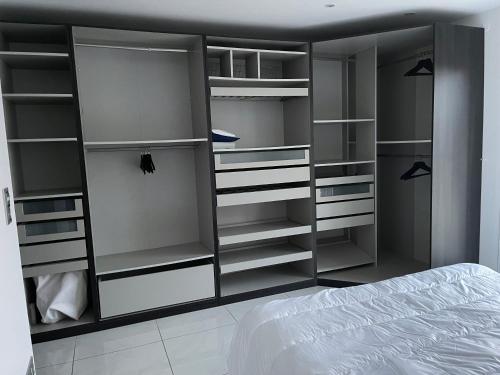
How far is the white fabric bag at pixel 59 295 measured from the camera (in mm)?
2791

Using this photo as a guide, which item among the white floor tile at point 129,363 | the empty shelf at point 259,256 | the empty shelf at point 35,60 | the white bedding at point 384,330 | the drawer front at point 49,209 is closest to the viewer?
the white bedding at point 384,330

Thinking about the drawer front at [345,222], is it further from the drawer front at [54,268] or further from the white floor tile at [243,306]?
the drawer front at [54,268]

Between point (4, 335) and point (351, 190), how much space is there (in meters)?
2.90

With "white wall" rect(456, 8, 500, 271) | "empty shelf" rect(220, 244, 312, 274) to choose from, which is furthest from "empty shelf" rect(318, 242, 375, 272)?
"white wall" rect(456, 8, 500, 271)

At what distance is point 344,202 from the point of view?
3518 millimetres

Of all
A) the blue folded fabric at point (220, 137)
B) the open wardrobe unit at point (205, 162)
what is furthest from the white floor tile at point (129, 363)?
the blue folded fabric at point (220, 137)

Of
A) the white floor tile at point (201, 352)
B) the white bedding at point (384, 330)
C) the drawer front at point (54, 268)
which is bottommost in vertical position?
the white floor tile at point (201, 352)

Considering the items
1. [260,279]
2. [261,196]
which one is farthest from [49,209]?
[260,279]

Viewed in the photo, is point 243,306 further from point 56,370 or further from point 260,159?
point 56,370

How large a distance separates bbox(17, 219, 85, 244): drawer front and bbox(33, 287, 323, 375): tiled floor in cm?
80

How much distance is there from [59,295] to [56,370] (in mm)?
588

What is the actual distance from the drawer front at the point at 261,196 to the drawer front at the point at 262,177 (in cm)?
8

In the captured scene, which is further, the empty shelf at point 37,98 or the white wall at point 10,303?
the empty shelf at point 37,98

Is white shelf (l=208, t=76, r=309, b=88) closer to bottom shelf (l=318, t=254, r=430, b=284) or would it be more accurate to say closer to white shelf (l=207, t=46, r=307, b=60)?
white shelf (l=207, t=46, r=307, b=60)
